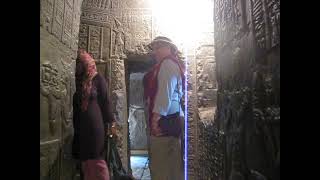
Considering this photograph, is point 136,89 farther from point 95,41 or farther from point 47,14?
point 47,14

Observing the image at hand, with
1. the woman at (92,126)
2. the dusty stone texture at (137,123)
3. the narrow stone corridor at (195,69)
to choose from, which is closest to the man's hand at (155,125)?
the woman at (92,126)

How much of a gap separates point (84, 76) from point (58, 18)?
2.32ft

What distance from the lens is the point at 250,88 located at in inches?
84.8

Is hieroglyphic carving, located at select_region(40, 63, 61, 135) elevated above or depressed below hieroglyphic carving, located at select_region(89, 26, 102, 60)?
below

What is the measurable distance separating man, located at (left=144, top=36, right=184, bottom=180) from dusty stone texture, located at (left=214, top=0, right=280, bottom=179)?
744mm

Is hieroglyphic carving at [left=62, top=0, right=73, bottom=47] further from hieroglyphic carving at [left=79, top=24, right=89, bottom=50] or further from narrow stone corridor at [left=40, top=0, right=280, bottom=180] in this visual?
hieroglyphic carving at [left=79, top=24, right=89, bottom=50]

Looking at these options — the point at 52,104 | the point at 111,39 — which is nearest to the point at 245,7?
the point at 52,104

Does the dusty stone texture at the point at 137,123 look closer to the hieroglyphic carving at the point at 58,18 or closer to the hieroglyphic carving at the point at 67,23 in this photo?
the hieroglyphic carving at the point at 67,23

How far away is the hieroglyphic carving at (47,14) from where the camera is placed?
3.15m

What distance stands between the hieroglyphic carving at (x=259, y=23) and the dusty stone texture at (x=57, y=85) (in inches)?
70.2

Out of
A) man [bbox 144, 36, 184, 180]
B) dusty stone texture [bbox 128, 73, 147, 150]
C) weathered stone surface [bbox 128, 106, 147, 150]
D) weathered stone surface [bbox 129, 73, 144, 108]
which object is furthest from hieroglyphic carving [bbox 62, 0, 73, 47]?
weathered stone surface [bbox 128, 106, 147, 150]

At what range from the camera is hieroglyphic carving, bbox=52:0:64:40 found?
3.66 meters
